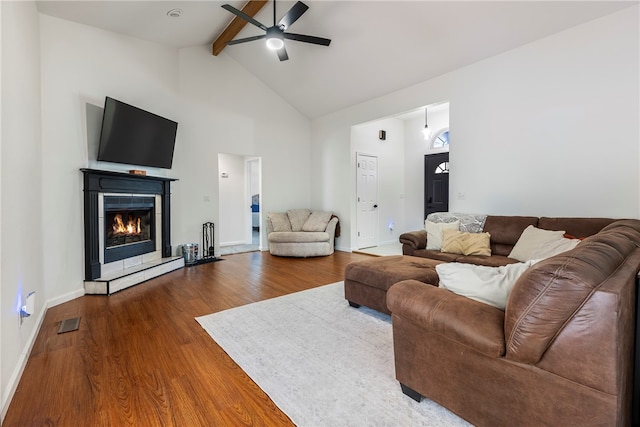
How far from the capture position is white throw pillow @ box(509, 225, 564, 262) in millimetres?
3100

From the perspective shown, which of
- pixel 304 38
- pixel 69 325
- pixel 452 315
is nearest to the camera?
pixel 452 315

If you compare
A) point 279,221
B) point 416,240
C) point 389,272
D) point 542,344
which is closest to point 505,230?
point 416,240

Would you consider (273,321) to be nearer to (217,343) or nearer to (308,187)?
(217,343)

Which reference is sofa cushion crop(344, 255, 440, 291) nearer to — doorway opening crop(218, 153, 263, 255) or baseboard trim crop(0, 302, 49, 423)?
baseboard trim crop(0, 302, 49, 423)

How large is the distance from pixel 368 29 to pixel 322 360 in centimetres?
421

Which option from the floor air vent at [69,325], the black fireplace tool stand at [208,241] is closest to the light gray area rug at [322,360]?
the floor air vent at [69,325]

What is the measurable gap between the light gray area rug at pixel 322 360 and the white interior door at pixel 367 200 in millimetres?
3435

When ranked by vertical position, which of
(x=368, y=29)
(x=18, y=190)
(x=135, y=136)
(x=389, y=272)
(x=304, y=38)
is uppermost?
(x=368, y=29)

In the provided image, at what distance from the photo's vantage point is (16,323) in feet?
6.38

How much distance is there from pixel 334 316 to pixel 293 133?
5020 mm

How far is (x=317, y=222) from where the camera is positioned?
20.7ft

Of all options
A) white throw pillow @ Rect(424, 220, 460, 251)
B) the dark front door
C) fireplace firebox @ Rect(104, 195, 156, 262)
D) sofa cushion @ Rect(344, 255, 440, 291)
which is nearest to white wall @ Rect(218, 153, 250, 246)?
fireplace firebox @ Rect(104, 195, 156, 262)

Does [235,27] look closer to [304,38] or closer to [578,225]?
[304,38]

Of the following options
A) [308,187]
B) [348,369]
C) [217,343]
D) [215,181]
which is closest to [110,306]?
[217,343]
